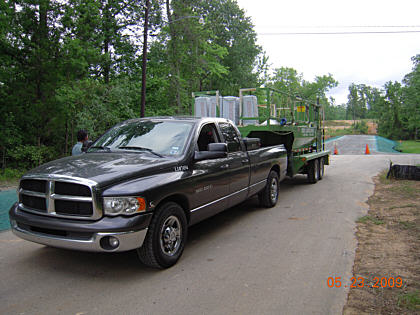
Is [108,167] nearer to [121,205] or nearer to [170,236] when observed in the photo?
[121,205]

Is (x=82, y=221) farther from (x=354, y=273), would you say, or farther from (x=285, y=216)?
(x=285, y=216)

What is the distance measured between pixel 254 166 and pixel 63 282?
13.0 ft

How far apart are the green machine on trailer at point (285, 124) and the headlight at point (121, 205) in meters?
5.81

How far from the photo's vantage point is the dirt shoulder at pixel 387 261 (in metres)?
3.33

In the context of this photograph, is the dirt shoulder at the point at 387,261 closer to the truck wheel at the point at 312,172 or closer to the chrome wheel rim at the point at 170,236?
the chrome wheel rim at the point at 170,236

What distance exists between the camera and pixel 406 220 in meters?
Answer: 6.48

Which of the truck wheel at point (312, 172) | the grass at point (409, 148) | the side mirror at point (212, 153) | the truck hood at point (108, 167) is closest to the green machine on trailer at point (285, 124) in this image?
the truck wheel at point (312, 172)

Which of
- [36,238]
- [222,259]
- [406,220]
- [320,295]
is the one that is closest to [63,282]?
[36,238]

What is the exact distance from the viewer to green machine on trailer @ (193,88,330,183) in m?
9.16

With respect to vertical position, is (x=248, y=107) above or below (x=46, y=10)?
below

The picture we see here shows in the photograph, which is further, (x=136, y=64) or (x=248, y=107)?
(x=136, y=64)

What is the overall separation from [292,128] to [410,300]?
6461mm

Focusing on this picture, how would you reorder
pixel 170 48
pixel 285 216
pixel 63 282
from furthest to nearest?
→ 1. pixel 170 48
2. pixel 285 216
3. pixel 63 282

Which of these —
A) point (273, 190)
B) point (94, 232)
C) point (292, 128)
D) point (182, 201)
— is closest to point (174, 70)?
point (292, 128)
